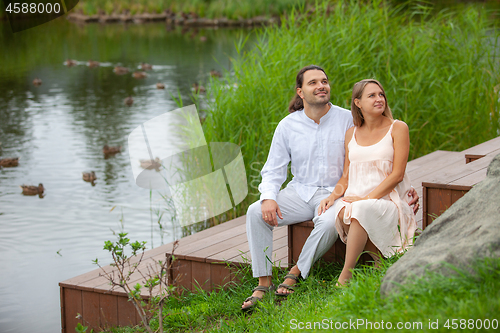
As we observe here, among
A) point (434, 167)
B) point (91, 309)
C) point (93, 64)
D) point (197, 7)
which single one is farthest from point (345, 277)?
point (197, 7)

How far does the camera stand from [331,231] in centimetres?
295

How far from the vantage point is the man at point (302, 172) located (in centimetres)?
305

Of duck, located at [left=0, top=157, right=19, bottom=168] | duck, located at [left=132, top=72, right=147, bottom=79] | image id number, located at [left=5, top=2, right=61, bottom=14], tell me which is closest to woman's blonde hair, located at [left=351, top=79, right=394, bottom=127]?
duck, located at [left=0, top=157, right=19, bottom=168]

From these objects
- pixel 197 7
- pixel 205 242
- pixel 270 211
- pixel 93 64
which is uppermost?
pixel 197 7

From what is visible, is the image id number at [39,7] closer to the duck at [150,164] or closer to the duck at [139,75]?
the duck at [139,75]

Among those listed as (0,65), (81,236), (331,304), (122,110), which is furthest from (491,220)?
(0,65)

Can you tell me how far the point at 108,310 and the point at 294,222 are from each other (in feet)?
4.43

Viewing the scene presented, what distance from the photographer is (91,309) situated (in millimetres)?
3684

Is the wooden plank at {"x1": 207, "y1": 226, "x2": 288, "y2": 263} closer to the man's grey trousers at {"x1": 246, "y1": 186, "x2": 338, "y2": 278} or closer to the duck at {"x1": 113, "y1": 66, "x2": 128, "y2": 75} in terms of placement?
the man's grey trousers at {"x1": 246, "y1": 186, "x2": 338, "y2": 278}

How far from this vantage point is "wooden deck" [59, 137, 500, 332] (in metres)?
3.15

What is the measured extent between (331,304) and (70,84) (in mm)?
12588

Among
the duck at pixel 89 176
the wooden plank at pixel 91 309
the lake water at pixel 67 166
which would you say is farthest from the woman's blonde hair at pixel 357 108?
the duck at pixel 89 176

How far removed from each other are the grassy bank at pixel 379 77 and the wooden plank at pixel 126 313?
5.96 feet

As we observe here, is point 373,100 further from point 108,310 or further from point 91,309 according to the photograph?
point 91,309
